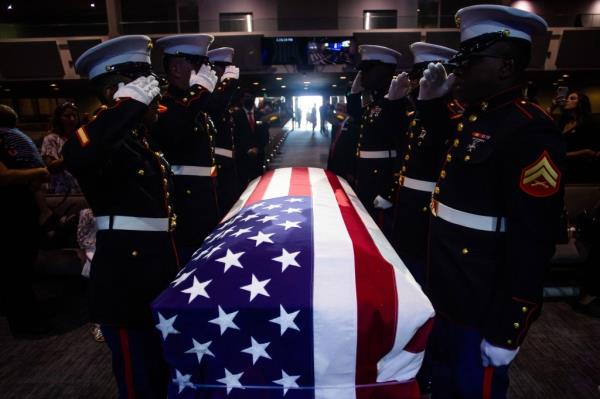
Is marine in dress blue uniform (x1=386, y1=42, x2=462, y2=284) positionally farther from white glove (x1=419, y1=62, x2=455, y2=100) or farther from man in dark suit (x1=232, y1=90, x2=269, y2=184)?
man in dark suit (x1=232, y1=90, x2=269, y2=184)

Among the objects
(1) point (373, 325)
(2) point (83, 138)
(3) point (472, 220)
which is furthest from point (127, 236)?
(3) point (472, 220)

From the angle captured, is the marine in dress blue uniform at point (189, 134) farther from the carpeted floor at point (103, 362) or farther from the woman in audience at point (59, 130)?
the woman in audience at point (59, 130)

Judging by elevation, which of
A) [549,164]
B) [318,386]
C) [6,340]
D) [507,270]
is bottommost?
[6,340]

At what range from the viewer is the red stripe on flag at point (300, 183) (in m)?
2.00

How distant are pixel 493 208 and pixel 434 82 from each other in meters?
0.74

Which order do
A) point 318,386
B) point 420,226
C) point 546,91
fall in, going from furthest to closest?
point 546,91, point 420,226, point 318,386

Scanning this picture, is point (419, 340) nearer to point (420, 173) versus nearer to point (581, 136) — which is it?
point (420, 173)

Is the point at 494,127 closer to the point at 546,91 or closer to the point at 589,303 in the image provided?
the point at 589,303

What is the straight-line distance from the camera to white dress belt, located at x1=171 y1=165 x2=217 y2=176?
238cm

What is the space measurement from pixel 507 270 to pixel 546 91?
832 inches

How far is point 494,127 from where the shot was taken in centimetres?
131

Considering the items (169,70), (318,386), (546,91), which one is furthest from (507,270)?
(546,91)

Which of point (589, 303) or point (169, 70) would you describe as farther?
point (589, 303)

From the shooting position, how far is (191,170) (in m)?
2.41
